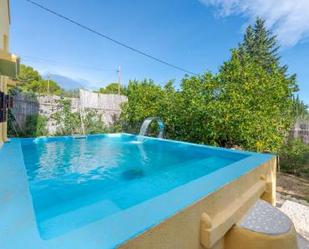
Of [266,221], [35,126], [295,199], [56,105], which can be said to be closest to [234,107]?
[295,199]

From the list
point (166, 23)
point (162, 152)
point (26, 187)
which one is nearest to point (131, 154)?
point (162, 152)

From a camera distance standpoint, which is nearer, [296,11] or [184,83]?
[184,83]

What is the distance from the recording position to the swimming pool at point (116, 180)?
1.81 metres

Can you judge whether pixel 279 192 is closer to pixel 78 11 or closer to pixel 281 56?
pixel 78 11

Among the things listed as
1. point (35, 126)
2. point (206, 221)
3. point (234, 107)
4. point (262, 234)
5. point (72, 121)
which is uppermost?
point (234, 107)

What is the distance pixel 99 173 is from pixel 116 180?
25.4 inches

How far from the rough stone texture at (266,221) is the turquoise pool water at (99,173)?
1.19 m

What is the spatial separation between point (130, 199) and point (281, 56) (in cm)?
3471

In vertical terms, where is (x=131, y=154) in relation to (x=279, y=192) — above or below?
above

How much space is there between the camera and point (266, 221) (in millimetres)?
3062

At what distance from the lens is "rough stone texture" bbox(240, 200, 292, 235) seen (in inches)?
112

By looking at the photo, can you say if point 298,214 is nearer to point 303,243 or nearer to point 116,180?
point 303,243

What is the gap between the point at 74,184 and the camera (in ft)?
13.3

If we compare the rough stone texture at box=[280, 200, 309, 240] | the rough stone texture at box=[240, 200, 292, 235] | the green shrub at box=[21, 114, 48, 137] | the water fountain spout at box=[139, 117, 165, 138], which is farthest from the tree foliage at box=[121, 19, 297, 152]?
the green shrub at box=[21, 114, 48, 137]
